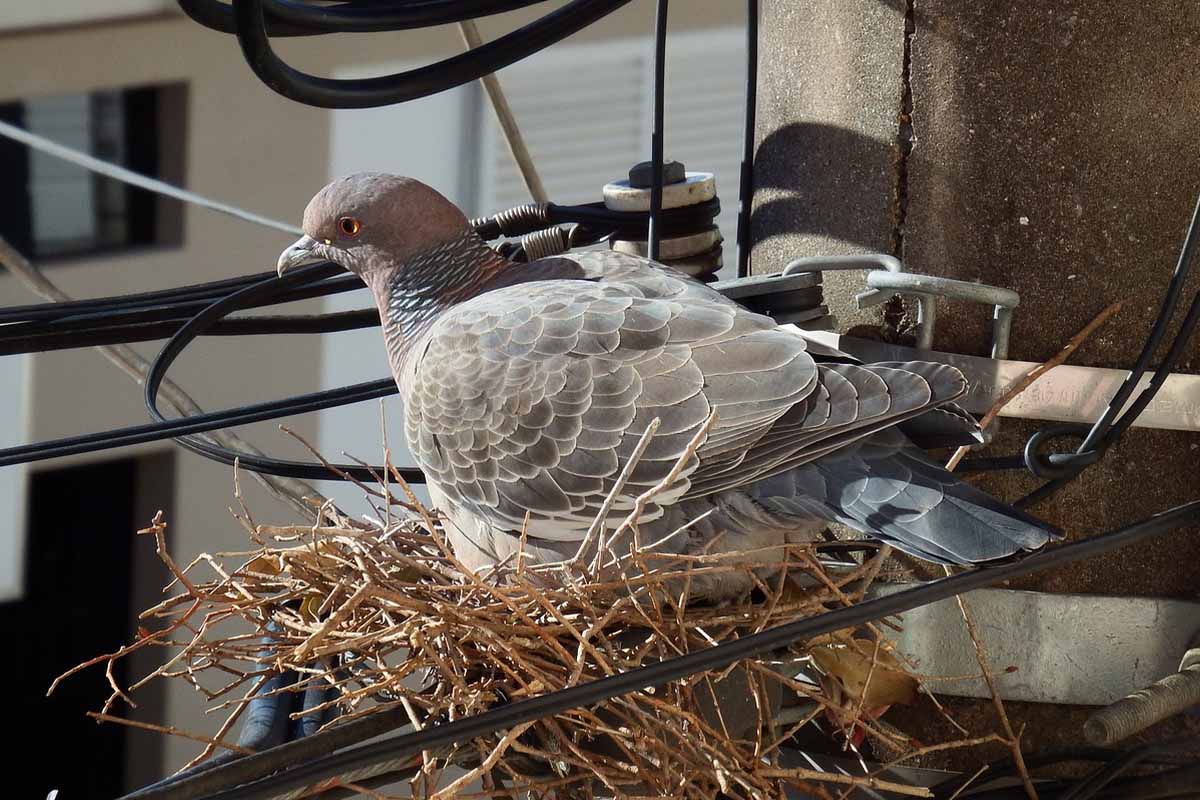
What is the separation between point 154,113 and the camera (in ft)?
20.6

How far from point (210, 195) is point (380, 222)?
4116 mm

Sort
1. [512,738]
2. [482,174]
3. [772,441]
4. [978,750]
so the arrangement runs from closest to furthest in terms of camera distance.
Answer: [512,738] → [772,441] → [978,750] → [482,174]

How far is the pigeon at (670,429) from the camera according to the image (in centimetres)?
186

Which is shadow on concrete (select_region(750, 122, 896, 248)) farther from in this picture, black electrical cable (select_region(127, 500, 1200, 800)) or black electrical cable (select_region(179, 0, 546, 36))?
black electrical cable (select_region(127, 500, 1200, 800))

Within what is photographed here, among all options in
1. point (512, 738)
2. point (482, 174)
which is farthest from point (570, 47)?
point (512, 738)

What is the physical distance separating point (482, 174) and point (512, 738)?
510cm

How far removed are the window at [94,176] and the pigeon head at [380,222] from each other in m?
4.05

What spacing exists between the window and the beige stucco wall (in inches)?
4.7

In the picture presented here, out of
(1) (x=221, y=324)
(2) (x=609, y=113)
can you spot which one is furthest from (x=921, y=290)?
(2) (x=609, y=113)

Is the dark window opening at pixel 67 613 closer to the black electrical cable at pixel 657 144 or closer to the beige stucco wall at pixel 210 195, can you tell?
the beige stucco wall at pixel 210 195

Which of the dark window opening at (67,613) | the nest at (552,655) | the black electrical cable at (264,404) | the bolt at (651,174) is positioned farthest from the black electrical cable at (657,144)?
the dark window opening at (67,613)

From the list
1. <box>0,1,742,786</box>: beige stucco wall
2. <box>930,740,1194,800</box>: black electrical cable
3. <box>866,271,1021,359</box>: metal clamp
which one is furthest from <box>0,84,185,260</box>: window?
<box>930,740,1194,800</box>: black electrical cable

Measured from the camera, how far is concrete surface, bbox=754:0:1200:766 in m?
2.01

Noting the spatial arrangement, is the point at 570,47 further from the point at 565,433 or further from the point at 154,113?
the point at 565,433
